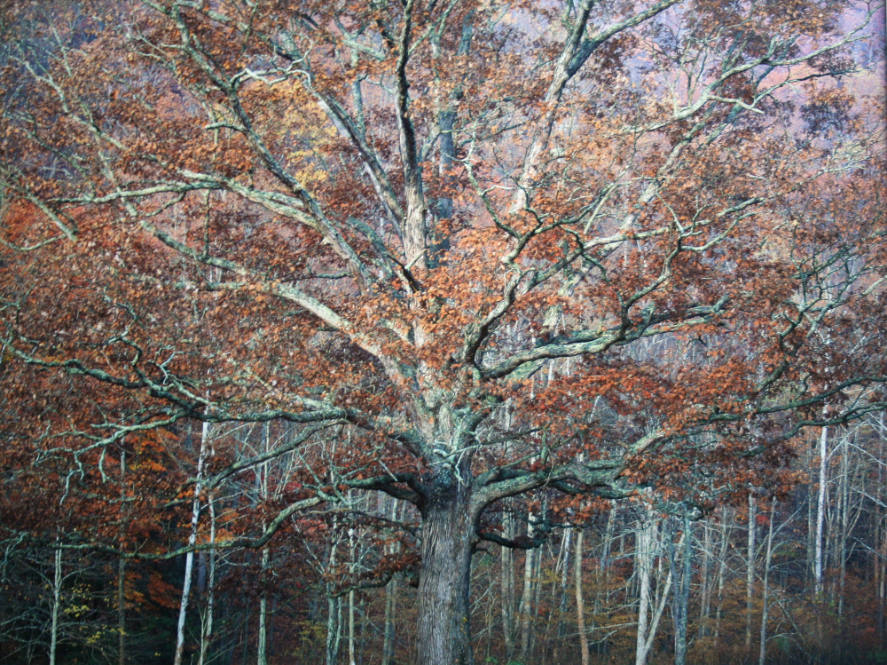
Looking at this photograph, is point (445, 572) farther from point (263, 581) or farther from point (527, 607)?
point (527, 607)

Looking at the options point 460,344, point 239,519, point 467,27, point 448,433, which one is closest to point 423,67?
point 467,27

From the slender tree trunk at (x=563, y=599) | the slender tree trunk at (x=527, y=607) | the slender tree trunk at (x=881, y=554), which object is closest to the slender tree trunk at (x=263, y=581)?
the slender tree trunk at (x=527, y=607)

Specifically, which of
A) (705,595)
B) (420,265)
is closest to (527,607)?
(705,595)

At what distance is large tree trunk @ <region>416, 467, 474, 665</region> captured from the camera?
30.1 ft

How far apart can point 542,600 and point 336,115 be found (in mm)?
17000

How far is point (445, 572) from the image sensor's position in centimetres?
943

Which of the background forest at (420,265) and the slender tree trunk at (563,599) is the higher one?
the background forest at (420,265)

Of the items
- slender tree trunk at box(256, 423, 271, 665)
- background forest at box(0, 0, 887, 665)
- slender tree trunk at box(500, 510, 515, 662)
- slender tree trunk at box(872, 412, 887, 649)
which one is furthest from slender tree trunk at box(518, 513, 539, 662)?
slender tree trunk at box(872, 412, 887, 649)

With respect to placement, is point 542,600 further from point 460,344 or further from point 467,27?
point 467,27

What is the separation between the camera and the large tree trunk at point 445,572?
30.1 ft

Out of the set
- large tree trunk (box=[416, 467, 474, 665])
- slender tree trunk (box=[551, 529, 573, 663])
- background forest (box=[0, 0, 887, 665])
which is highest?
background forest (box=[0, 0, 887, 665])

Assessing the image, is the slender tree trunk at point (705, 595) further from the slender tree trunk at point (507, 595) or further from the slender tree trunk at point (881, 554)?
the slender tree trunk at point (507, 595)

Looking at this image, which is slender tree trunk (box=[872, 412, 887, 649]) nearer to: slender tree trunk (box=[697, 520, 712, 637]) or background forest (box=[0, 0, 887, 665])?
slender tree trunk (box=[697, 520, 712, 637])

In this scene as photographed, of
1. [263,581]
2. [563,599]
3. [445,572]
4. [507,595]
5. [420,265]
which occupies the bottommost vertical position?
[563,599]
